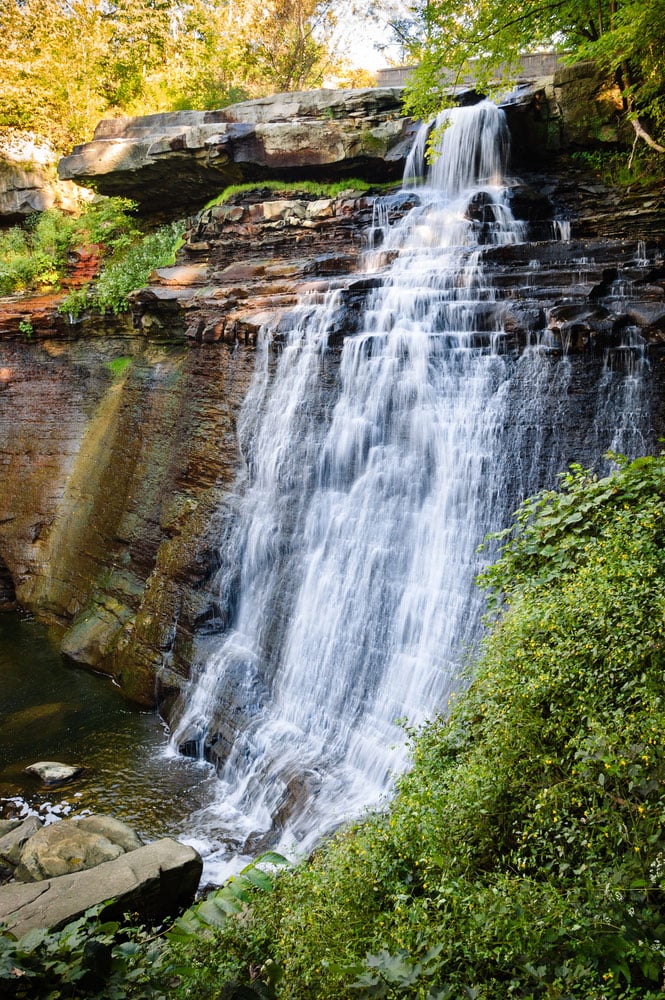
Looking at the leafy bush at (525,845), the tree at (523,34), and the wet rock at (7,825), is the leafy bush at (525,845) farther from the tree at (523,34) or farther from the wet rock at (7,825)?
the tree at (523,34)

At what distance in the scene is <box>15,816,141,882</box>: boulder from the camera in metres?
5.75

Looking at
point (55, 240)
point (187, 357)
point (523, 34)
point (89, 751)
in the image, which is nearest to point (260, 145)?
point (187, 357)

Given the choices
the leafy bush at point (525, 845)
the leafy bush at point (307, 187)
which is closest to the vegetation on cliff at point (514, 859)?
the leafy bush at point (525, 845)

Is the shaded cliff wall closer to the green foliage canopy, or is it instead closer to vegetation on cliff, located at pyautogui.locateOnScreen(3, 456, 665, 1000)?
vegetation on cliff, located at pyautogui.locateOnScreen(3, 456, 665, 1000)

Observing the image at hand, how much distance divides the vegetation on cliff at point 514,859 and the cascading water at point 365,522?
7.03ft

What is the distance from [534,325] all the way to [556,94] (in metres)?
7.10

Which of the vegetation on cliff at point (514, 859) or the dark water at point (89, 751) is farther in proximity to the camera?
the dark water at point (89, 751)

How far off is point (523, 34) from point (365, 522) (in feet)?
23.1

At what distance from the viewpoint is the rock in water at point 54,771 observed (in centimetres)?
798

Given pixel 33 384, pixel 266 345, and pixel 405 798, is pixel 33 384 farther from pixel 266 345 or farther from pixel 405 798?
pixel 405 798

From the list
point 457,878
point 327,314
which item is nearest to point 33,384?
point 327,314

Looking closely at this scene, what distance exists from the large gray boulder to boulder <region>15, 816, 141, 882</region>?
1265 centimetres

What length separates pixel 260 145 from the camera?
13.7 metres

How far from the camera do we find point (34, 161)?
1770 centimetres
